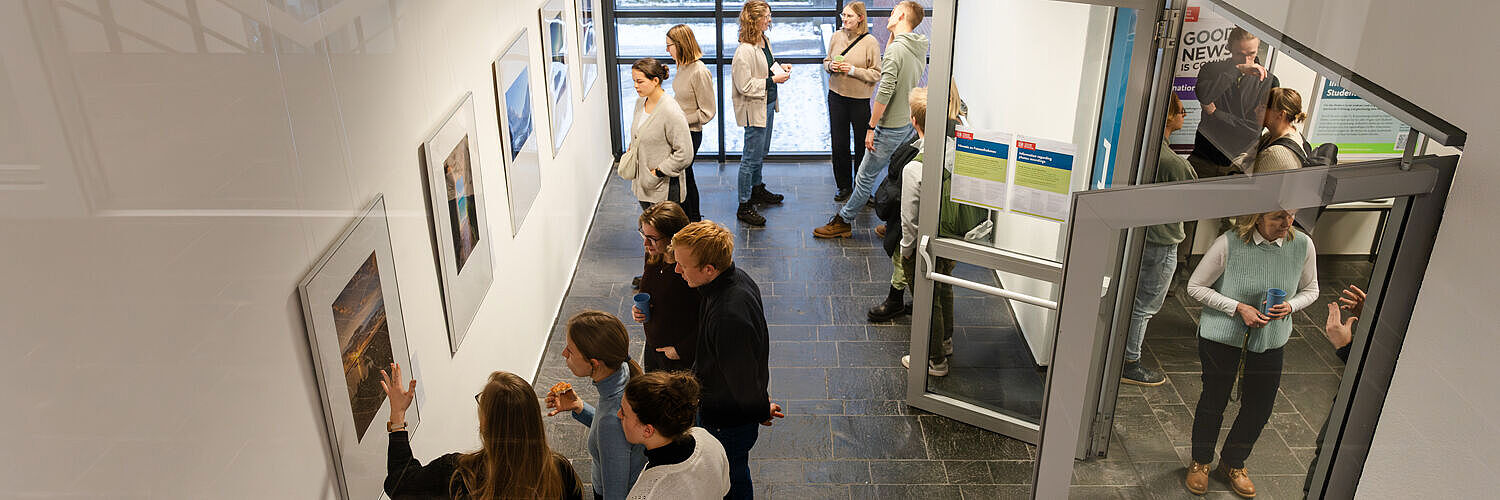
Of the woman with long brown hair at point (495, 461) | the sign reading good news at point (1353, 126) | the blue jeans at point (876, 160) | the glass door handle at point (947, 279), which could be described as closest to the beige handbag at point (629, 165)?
the blue jeans at point (876, 160)

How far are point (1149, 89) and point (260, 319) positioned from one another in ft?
10.2

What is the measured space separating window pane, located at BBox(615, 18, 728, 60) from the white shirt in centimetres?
681

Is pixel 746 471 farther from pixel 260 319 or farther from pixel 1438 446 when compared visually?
pixel 1438 446

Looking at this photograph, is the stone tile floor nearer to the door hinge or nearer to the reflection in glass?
the reflection in glass

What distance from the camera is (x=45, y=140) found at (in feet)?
5.37

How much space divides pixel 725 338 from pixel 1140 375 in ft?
4.96

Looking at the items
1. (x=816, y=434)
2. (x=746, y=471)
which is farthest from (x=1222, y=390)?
(x=816, y=434)

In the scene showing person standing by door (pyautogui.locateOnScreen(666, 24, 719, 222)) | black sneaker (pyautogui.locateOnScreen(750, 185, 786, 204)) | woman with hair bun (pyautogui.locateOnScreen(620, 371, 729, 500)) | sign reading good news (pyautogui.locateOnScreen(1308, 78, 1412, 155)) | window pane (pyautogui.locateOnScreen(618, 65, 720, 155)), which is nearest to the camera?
sign reading good news (pyautogui.locateOnScreen(1308, 78, 1412, 155))

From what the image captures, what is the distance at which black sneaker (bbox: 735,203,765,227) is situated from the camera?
7672 mm

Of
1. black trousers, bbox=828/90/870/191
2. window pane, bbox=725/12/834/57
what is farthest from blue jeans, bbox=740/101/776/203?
window pane, bbox=725/12/834/57

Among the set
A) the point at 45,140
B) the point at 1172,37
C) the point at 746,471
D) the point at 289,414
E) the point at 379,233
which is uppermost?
the point at 45,140

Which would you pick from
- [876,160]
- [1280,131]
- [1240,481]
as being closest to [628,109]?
[876,160]

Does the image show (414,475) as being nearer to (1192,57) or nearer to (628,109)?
(1192,57)

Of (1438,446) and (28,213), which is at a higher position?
(28,213)
